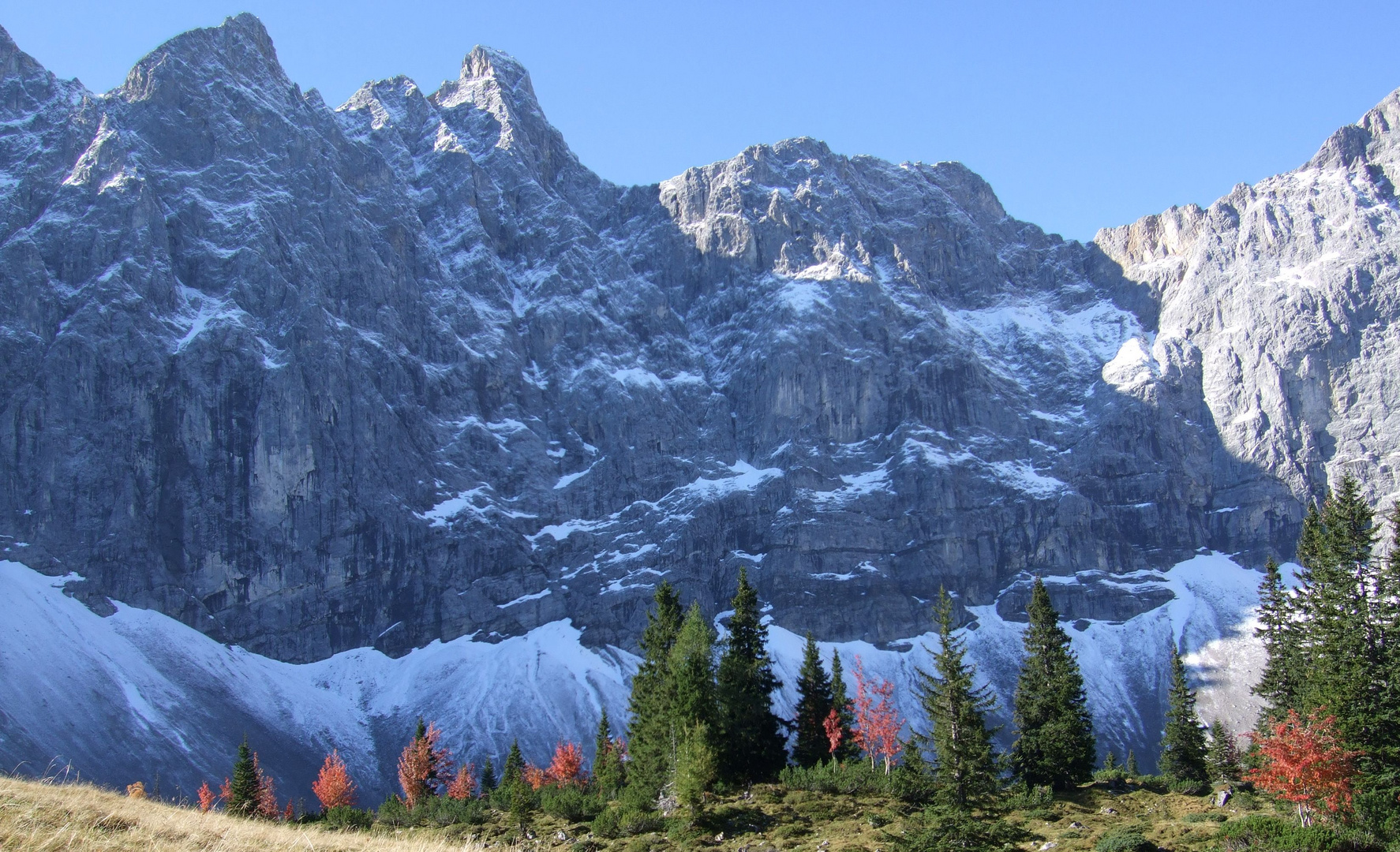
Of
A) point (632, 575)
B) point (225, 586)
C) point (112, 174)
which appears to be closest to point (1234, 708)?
point (632, 575)

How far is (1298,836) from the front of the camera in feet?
109

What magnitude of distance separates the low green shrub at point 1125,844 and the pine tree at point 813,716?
22.2m

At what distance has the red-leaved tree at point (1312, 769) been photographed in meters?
37.6

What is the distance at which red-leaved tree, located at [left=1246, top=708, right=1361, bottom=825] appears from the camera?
37.6m

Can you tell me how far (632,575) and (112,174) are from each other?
11971 centimetres

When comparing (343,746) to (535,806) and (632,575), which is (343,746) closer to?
(632,575)

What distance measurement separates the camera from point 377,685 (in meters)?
173

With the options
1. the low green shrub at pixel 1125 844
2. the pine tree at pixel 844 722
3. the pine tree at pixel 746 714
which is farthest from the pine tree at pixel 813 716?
the low green shrub at pixel 1125 844

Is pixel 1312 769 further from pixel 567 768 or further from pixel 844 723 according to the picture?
pixel 567 768

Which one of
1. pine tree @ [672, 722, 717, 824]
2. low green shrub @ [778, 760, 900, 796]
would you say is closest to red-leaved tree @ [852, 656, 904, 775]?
low green shrub @ [778, 760, 900, 796]

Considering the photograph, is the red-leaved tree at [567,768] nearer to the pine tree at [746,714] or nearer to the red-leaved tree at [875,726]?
the red-leaved tree at [875,726]

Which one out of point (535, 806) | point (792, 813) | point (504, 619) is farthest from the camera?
point (504, 619)

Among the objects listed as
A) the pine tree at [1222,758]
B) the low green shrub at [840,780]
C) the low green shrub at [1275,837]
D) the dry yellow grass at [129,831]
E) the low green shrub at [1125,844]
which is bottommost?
the pine tree at [1222,758]

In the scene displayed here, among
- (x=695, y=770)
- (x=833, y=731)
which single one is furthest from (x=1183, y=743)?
(x=695, y=770)
